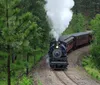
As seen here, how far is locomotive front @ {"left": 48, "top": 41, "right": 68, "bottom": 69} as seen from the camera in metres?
34.6

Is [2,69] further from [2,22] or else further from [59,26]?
[59,26]

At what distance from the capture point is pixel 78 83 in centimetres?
2980

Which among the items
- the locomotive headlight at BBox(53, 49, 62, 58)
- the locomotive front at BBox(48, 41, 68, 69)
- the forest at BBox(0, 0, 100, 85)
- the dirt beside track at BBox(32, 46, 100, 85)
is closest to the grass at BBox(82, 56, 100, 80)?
the forest at BBox(0, 0, 100, 85)

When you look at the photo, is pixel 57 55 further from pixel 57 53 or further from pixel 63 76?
pixel 63 76

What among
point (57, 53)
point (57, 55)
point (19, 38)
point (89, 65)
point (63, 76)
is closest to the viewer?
point (19, 38)

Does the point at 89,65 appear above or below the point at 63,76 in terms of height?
above

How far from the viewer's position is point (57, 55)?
114ft

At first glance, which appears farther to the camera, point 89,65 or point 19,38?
point 89,65

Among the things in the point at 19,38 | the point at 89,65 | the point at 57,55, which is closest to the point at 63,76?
the point at 57,55

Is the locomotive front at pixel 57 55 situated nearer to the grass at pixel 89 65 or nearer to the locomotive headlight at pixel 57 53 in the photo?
the locomotive headlight at pixel 57 53

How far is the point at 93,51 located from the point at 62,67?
10.6 m

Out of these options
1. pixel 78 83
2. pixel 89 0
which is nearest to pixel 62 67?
pixel 78 83

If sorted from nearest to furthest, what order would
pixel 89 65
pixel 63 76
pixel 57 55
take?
pixel 63 76
pixel 57 55
pixel 89 65

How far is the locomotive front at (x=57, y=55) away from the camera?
3456 centimetres
